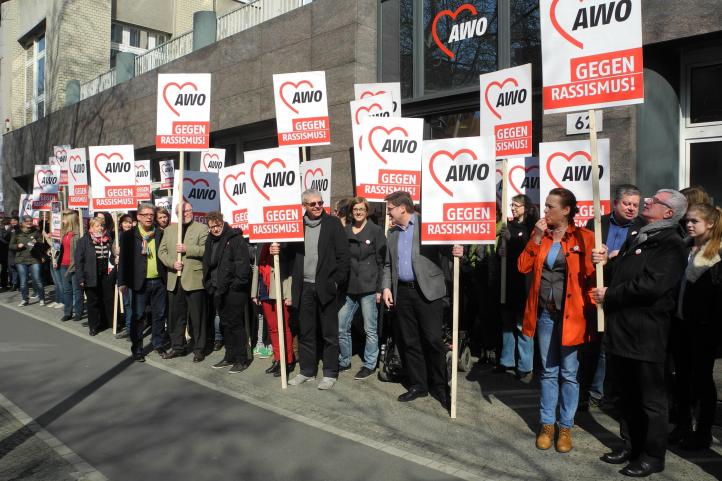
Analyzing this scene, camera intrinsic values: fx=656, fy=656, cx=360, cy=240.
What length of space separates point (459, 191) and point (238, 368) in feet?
12.1

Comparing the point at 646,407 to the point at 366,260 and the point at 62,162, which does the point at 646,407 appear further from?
the point at 62,162

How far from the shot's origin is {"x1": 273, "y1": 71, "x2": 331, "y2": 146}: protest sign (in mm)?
9711

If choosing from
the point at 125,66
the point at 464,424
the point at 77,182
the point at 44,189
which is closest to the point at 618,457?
the point at 464,424

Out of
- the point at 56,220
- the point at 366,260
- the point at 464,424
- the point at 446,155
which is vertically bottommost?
the point at 464,424

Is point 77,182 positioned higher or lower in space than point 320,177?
higher

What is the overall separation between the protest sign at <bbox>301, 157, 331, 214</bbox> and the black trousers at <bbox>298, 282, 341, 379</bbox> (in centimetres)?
249

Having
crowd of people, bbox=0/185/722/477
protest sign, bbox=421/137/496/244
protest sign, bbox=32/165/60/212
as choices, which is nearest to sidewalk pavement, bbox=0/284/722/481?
crowd of people, bbox=0/185/722/477

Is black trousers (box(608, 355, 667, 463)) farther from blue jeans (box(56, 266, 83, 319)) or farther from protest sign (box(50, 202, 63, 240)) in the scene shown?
protest sign (box(50, 202, 63, 240))

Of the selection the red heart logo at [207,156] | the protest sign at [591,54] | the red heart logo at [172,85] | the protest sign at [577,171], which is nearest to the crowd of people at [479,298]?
the protest sign at [577,171]

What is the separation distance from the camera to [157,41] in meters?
28.5

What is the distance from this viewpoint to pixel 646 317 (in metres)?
4.63

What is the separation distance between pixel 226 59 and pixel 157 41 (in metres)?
14.6

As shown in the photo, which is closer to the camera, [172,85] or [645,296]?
[645,296]

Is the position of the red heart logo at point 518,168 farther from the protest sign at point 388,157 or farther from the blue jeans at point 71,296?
the blue jeans at point 71,296
